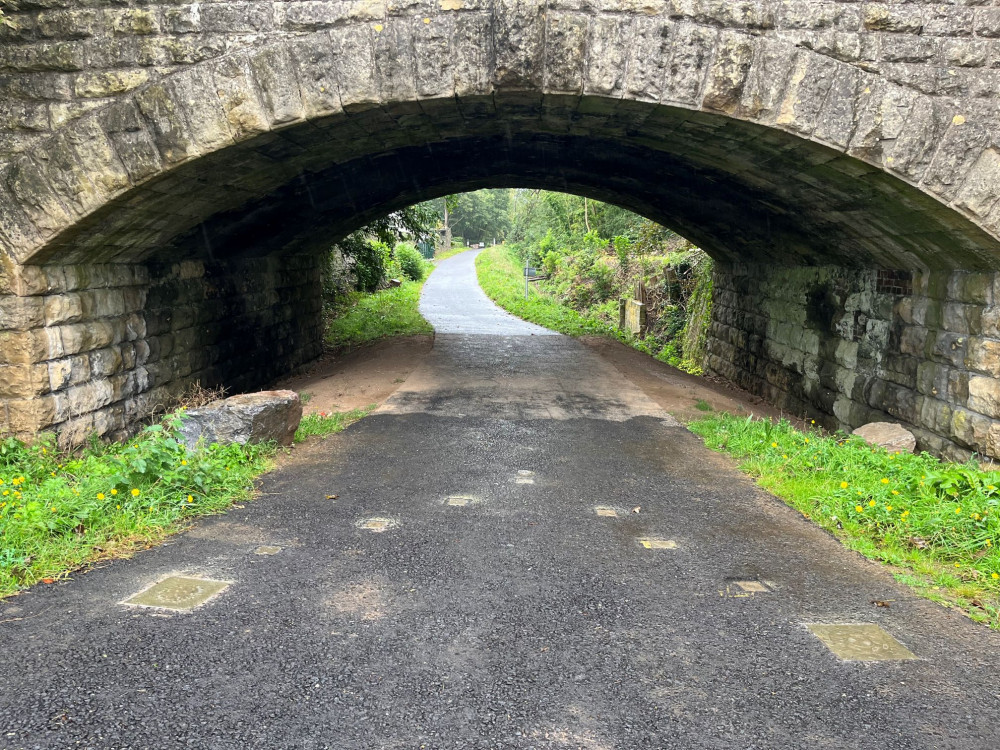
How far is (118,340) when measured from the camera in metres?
6.48

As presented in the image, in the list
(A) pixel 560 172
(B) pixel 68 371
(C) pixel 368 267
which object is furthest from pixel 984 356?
(C) pixel 368 267

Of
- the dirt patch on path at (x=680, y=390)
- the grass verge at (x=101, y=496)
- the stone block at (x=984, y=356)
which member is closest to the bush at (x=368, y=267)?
the dirt patch on path at (x=680, y=390)

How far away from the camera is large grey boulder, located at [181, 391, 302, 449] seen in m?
5.62

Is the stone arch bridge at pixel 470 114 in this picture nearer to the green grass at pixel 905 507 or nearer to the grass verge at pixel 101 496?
the grass verge at pixel 101 496

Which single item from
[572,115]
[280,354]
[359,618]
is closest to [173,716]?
[359,618]

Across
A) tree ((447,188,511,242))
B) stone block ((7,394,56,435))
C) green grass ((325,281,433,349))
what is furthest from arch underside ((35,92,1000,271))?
tree ((447,188,511,242))

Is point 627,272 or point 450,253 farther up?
point 450,253

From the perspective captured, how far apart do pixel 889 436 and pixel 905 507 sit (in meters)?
1.90

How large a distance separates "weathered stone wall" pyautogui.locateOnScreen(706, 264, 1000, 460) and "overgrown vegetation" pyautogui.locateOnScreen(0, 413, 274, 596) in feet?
19.0

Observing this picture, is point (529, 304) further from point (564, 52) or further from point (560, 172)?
point (564, 52)

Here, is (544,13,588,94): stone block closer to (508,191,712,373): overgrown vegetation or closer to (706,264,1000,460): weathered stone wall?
(706,264,1000,460): weathered stone wall

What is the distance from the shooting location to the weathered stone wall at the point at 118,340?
534cm

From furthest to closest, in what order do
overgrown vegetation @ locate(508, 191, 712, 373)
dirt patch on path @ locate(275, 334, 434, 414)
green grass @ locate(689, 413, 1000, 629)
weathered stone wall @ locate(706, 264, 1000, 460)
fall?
overgrown vegetation @ locate(508, 191, 712, 373), dirt patch on path @ locate(275, 334, 434, 414), weathered stone wall @ locate(706, 264, 1000, 460), green grass @ locate(689, 413, 1000, 629)

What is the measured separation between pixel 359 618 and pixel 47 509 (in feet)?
7.50
